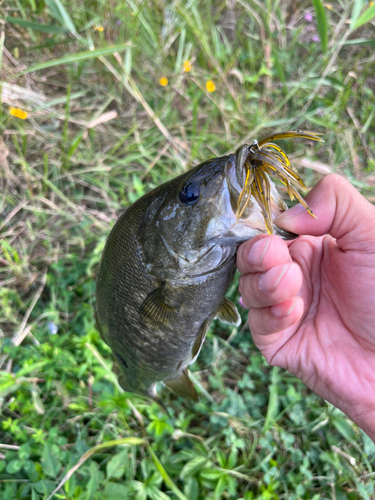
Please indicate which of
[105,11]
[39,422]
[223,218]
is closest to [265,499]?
[39,422]

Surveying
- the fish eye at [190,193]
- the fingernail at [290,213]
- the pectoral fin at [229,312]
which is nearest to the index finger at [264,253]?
the fingernail at [290,213]

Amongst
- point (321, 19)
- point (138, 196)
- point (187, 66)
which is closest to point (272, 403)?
point (138, 196)

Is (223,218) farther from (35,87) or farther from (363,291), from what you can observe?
(35,87)

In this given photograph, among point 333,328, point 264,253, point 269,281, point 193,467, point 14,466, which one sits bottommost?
point 193,467

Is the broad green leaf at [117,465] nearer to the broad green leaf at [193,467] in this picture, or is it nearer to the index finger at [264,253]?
the broad green leaf at [193,467]

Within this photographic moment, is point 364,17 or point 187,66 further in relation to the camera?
point 187,66

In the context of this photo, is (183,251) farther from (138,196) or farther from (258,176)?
(138,196)

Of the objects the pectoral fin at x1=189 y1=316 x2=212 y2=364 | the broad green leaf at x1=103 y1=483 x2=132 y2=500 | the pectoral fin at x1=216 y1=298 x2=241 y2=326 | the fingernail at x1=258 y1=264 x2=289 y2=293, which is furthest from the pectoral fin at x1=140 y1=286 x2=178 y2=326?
the broad green leaf at x1=103 y1=483 x2=132 y2=500
